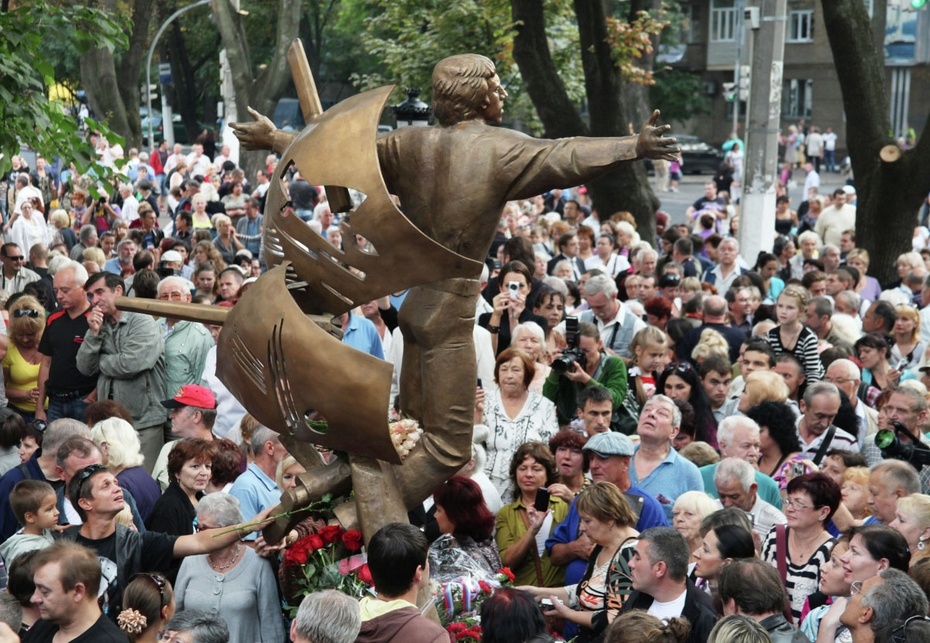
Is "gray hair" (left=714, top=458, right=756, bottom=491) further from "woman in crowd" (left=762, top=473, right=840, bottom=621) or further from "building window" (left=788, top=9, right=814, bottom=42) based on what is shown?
"building window" (left=788, top=9, right=814, bottom=42)

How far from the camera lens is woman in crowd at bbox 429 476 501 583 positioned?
22.9 feet

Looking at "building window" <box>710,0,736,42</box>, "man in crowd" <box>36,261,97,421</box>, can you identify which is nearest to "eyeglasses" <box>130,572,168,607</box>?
"man in crowd" <box>36,261,97,421</box>

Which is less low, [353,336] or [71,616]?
[71,616]

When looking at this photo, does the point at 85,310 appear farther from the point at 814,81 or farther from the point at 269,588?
the point at 814,81

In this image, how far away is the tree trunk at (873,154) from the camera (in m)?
17.4

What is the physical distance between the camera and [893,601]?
5680 mm

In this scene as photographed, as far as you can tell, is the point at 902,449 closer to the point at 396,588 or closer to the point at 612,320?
the point at 612,320

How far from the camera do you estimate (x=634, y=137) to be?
6.19m

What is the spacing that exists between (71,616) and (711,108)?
57.2 m

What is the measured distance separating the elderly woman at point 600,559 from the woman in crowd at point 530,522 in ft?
1.82

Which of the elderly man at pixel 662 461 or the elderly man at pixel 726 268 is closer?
the elderly man at pixel 662 461

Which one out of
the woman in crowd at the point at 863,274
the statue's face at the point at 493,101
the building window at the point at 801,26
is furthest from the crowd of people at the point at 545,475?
the building window at the point at 801,26

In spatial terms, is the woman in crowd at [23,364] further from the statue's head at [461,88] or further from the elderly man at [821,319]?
the elderly man at [821,319]

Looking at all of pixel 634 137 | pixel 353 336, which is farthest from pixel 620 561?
pixel 353 336
